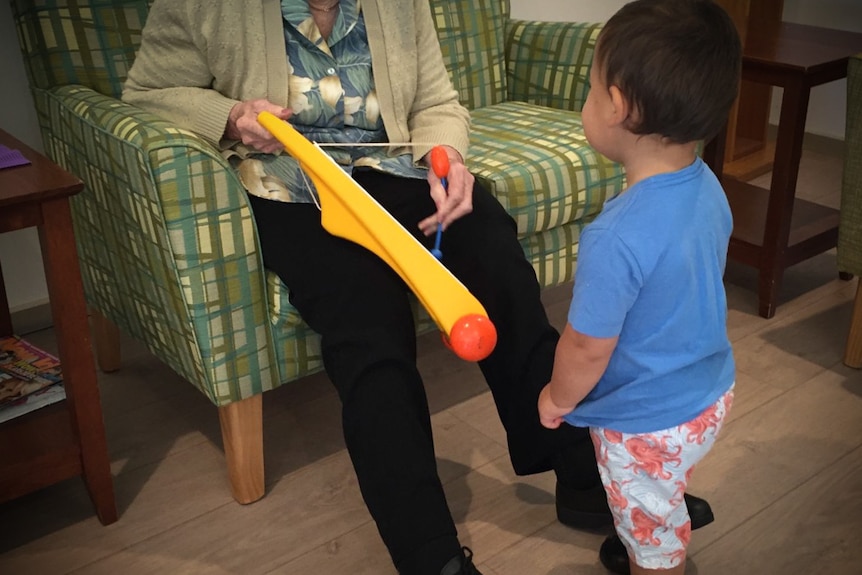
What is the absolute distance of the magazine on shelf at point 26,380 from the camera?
4.82 ft

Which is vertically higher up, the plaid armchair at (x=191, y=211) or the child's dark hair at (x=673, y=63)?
the child's dark hair at (x=673, y=63)

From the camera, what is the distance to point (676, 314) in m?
1.02

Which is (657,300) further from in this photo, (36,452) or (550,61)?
(550,61)

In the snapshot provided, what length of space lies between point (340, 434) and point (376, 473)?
0.50 metres

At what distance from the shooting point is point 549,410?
1.13 m

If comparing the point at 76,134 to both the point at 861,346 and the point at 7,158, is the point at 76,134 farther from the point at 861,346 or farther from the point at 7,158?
the point at 861,346

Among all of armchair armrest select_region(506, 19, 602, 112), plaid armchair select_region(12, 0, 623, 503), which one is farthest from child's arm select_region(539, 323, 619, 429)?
armchair armrest select_region(506, 19, 602, 112)

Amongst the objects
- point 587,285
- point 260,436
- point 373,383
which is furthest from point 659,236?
point 260,436

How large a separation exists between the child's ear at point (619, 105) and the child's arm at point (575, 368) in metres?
0.23

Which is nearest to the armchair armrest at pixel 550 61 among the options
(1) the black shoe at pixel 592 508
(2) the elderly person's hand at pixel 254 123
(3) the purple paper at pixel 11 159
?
(2) the elderly person's hand at pixel 254 123

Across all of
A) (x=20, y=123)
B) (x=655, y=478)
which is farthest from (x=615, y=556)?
(x=20, y=123)

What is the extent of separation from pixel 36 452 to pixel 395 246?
0.63 metres

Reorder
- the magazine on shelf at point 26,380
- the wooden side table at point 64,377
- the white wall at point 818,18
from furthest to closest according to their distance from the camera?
the white wall at point 818,18 → the magazine on shelf at point 26,380 → the wooden side table at point 64,377

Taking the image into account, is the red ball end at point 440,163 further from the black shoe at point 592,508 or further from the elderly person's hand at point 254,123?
the black shoe at point 592,508
